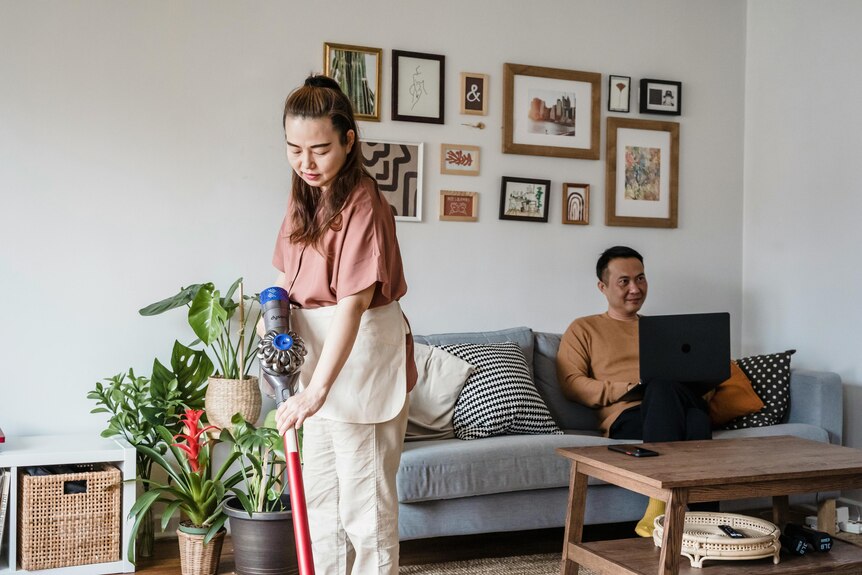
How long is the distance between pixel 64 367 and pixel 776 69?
327cm

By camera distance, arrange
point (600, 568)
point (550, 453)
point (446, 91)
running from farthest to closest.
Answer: point (446, 91)
point (550, 453)
point (600, 568)

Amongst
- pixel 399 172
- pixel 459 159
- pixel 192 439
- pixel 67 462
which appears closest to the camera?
pixel 67 462

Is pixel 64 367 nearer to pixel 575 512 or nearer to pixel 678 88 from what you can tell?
pixel 575 512

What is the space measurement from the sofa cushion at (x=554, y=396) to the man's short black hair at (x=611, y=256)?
Answer: 0.36m

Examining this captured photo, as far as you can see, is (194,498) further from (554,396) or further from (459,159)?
(459,159)

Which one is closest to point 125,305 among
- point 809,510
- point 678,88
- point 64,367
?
point 64,367

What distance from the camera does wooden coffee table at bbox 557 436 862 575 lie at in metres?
2.23

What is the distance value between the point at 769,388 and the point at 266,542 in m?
2.00

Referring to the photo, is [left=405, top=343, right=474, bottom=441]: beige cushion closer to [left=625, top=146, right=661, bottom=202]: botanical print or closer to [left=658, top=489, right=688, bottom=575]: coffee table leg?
[left=658, top=489, right=688, bottom=575]: coffee table leg

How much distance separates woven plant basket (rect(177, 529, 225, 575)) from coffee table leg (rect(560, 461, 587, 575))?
3.63 feet

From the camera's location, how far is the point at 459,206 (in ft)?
12.1

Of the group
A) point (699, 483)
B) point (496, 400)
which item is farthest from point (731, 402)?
point (699, 483)

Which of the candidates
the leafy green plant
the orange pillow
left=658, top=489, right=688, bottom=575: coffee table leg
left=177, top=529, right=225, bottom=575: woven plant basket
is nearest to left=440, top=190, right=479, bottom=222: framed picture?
the leafy green plant

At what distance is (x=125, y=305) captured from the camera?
3209 mm
